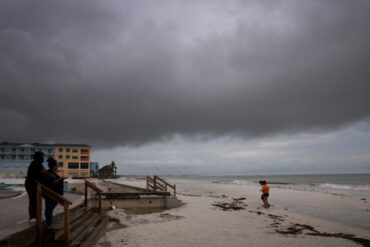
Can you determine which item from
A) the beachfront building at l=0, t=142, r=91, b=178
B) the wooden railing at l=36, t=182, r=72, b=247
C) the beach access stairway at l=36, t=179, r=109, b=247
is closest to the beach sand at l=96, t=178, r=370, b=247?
the beach access stairway at l=36, t=179, r=109, b=247

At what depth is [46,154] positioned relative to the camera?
86062mm

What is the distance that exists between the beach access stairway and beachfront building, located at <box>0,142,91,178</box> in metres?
73.6

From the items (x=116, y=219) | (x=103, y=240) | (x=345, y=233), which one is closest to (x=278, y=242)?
(x=345, y=233)

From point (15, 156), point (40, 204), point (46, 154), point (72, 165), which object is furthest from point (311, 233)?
point (72, 165)

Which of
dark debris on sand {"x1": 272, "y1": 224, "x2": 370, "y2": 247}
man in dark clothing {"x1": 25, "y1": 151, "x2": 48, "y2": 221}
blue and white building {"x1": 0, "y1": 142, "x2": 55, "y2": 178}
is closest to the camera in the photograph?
man in dark clothing {"x1": 25, "y1": 151, "x2": 48, "y2": 221}

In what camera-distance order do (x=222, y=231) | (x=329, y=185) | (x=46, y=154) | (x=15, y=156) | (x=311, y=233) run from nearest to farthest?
1. (x=222, y=231)
2. (x=311, y=233)
3. (x=329, y=185)
4. (x=15, y=156)
5. (x=46, y=154)

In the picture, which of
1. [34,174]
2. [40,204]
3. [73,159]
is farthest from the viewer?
[73,159]

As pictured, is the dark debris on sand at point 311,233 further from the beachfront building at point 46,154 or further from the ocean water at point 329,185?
the beachfront building at point 46,154

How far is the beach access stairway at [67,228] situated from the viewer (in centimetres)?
651

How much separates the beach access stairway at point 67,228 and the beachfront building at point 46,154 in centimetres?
7356

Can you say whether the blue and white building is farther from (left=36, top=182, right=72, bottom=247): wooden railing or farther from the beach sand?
(left=36, top=182, right=72, bottom=247): wooden railing

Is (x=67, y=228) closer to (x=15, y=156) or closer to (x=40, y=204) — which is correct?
(x=40, y=204)

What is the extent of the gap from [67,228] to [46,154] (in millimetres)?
86808

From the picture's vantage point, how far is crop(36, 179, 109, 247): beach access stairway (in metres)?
6.51
